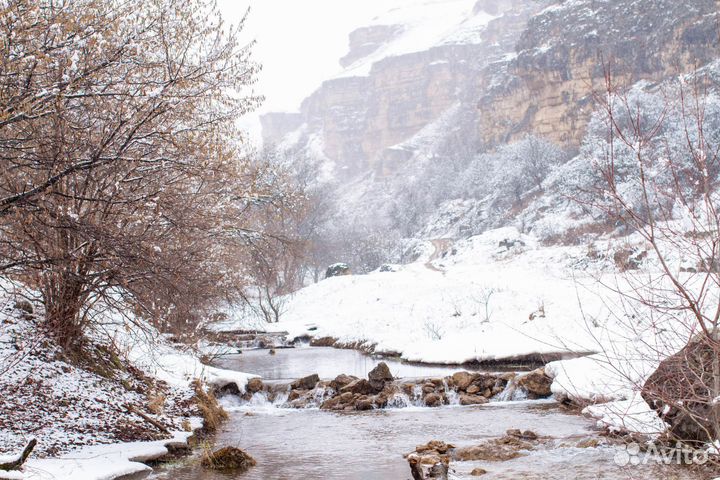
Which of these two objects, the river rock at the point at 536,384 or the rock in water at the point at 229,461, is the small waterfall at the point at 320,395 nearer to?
the river rock at the point at 536,384

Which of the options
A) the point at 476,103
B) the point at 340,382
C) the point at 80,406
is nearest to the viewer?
the point at 80,406

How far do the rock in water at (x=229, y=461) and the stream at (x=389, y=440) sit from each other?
158 millimetres

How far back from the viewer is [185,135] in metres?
8.76

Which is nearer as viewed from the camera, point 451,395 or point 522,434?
point 522,434

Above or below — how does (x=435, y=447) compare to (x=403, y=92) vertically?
below

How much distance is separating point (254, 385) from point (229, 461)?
271 inches

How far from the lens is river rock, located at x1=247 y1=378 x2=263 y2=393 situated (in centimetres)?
1528

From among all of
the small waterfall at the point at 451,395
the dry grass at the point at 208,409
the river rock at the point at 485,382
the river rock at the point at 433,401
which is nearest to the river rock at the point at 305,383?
the dry grass at the point at 208,409

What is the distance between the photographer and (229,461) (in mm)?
8570

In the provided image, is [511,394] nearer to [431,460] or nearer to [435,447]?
[435,447]

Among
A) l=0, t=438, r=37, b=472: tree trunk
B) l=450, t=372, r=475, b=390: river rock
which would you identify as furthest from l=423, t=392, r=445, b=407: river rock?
l=0, t=438, r=37, b=472: tree trunk

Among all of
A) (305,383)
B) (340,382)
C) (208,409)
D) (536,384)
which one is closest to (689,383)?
(208,409)

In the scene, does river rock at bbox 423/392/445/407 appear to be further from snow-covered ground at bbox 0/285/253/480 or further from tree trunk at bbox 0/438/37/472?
tree trunk at bbox 0/438/37/472

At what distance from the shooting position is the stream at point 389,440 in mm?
8062
